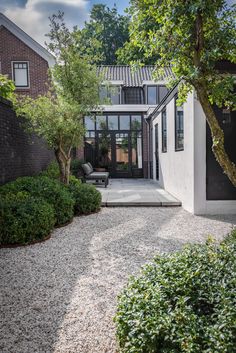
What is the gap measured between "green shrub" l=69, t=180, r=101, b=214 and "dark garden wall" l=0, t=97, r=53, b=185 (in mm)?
1379

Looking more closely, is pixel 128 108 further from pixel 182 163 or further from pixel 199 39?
pixel 199 39

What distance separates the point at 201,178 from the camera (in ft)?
21.4

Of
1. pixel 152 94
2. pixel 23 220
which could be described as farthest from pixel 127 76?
pixel 23 220

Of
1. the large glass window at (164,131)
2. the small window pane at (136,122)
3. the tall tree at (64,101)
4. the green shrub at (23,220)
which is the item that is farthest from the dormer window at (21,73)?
the green shrub at (23,220)

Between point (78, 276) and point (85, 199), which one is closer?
point (78, 276)

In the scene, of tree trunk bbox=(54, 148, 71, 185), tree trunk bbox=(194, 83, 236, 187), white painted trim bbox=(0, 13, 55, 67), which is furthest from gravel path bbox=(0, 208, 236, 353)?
white painted trim bbox=(0, 13, 55, 67)

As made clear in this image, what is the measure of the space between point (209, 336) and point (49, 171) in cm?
776

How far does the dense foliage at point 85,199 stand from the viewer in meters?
6.71

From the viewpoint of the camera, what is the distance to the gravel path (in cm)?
223

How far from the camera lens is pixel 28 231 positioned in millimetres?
4543

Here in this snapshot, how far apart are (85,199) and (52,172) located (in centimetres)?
246

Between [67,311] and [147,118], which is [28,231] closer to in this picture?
[67,311]

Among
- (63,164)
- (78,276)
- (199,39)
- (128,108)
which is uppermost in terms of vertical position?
(128,108)

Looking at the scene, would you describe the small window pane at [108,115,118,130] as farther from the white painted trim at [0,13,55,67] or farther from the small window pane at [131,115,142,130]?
the white painted trim at [0,13,55,67]
